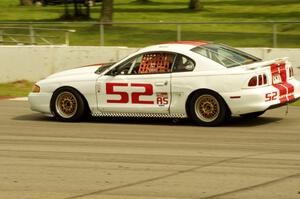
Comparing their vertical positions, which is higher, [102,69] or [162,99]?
[102,69]

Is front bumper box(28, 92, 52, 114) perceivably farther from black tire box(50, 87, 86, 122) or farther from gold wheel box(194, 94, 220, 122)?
gold wheel box(194, 94, 220, 122)

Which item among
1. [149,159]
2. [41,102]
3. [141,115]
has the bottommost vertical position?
[149,159]

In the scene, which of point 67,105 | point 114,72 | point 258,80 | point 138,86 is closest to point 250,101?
point 258,80

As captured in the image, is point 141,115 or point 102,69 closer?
point 141,115

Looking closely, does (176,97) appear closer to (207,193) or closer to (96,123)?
(96,123)

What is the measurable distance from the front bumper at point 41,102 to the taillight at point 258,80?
365 centimetres

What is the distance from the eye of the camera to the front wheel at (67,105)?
13.8 m

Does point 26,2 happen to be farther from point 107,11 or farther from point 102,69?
point 102,69

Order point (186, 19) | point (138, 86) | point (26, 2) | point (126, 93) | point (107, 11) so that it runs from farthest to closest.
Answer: point (26, 2) → point (186, 19) → point (107, 11) → point (126, 93) → point (138, 86)

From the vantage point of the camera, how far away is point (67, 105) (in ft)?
45.9

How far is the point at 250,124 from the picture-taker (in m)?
13.4

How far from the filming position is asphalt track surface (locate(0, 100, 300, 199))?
827 cm

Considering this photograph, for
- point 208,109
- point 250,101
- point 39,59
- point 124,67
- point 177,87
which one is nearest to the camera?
point 250,101

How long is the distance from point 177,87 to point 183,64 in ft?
1.38
